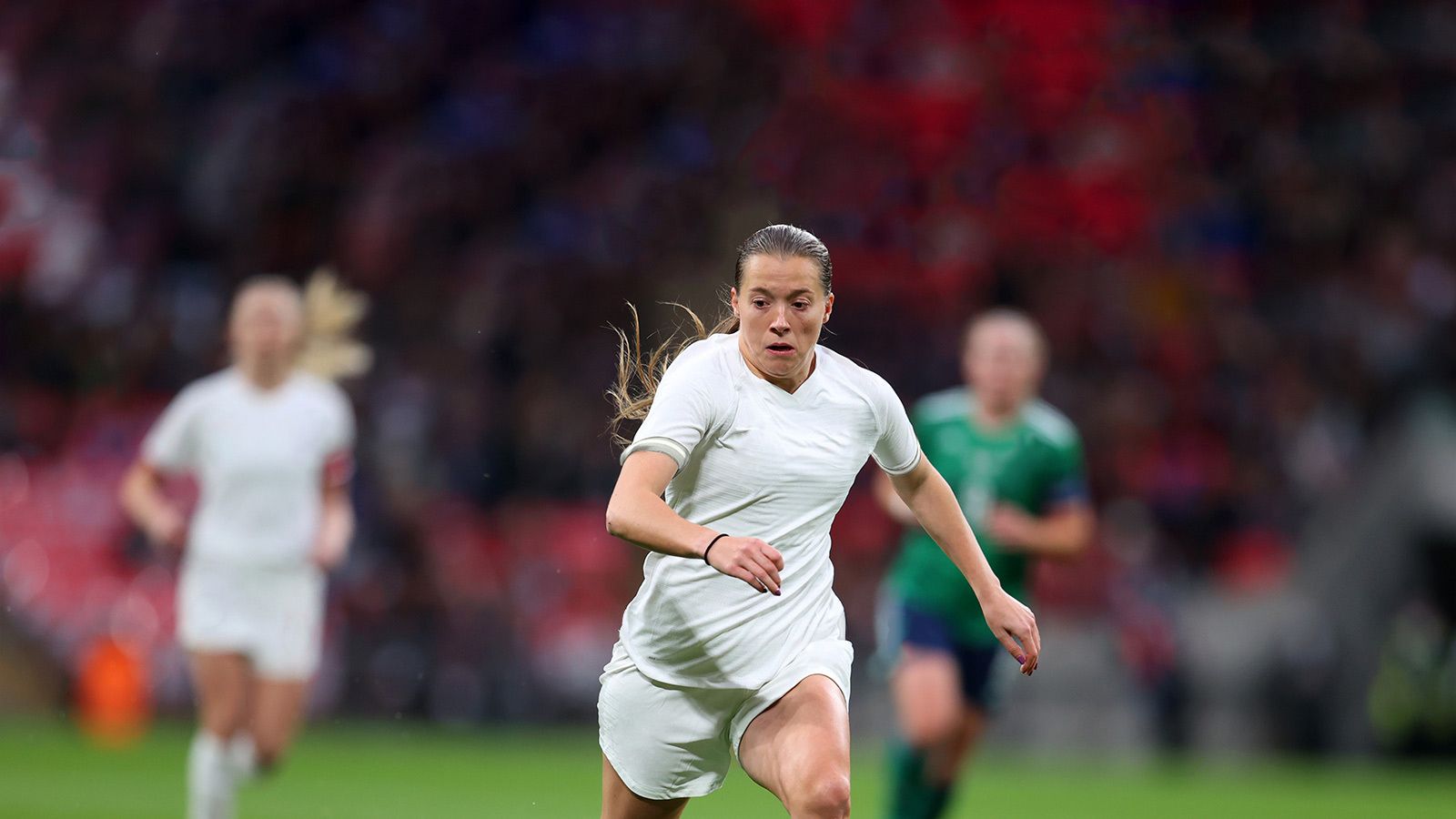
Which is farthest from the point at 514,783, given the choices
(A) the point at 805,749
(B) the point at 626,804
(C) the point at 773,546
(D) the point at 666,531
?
(D) the point at 666,531

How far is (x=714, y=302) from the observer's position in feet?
56.3

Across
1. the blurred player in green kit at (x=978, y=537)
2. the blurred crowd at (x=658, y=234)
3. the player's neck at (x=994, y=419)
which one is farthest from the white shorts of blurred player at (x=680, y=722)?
the blurred crowd at (x=658, y=234)

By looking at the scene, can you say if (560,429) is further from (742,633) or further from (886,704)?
(742,633)

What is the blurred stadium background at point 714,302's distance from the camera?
50.7ft

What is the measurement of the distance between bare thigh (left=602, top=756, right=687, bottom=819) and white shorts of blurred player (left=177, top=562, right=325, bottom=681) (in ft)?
13.7

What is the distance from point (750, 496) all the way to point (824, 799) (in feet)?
2.72

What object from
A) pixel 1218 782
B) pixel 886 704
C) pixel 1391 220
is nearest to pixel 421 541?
pixel 886 704

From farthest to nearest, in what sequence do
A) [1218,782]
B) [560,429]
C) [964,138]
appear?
[964,138]
[560,429]
[1218,782]

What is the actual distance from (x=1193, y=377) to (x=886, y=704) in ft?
16.1

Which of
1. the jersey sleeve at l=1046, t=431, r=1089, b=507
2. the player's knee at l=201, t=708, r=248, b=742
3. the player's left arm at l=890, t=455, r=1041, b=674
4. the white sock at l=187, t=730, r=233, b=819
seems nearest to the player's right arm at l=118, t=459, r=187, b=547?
the player's knee at l=201, t=708, r=248, b=742

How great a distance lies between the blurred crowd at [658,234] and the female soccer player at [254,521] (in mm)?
6788

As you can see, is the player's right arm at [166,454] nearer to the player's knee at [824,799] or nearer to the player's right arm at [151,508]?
the player's right arm at [151,508]

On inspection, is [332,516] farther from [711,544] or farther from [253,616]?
[711,544]

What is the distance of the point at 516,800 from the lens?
1144 centimetres
